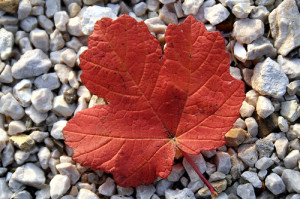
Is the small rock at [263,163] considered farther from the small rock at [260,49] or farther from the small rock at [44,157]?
the small rock at [44,157]

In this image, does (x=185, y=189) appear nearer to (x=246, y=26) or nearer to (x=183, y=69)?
(x=183, y=69)

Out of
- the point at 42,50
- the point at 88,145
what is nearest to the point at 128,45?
the point at 88,145

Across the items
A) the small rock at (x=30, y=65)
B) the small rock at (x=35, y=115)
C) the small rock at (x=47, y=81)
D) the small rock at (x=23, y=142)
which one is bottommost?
the small rock at (x=23, y=142)

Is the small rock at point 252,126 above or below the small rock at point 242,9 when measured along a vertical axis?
below

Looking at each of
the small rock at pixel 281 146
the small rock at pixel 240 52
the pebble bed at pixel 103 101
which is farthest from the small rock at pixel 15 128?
the small rock at pixel 281 146

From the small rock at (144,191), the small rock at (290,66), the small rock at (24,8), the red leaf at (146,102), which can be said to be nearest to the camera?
the red leaf at (146,102)

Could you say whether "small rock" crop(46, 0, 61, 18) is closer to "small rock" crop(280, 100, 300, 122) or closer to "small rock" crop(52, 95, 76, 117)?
"small rock" crop(52, 95, 76, 117)
